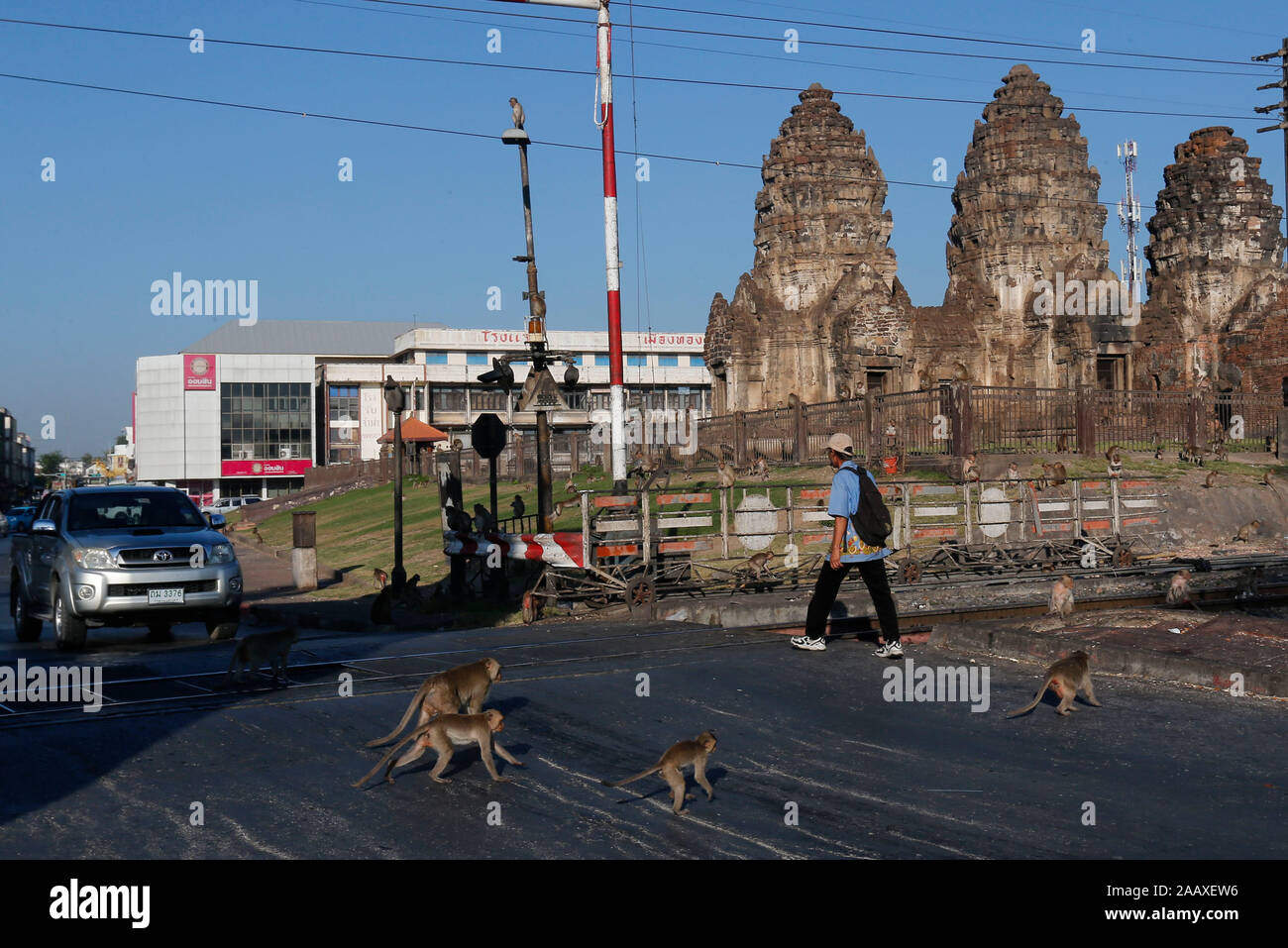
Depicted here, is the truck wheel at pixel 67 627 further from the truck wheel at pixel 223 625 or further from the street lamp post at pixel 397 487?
the street lamp post at pixel 397 487

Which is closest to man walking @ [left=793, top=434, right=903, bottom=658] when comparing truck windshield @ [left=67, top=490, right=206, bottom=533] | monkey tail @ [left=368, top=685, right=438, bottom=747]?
monkey tail @ [left=368, top=685, right=438, bottom=747]

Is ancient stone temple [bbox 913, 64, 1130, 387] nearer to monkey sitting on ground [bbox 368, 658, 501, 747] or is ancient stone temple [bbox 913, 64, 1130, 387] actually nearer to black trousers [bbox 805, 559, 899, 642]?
black trousers [bbox 805, 559, 899, 642]

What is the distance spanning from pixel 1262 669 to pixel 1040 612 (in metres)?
4.98

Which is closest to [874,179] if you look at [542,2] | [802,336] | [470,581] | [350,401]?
[802,336]

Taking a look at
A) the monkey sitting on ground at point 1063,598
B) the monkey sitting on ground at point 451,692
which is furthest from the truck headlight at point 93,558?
the monkey sitting on ground at point 1063,598

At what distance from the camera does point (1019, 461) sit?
2598 centimetres

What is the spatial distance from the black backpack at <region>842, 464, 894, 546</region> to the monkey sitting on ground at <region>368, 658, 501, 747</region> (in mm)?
4029

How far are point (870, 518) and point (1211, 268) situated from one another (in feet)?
137

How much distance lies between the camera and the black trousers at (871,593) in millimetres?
10281

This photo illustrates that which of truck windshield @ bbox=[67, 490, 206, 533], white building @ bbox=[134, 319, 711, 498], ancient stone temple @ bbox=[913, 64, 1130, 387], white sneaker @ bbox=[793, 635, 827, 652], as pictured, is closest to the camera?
white sneaker @ bbox=[793, 635, 827, 652]

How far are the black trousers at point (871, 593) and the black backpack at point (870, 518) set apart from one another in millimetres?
209

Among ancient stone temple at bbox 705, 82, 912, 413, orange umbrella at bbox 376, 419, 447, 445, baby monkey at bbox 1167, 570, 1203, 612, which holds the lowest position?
baby monkey at bbox 1167, 570, 1203, 612

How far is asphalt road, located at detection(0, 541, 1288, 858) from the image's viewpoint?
5.37 m

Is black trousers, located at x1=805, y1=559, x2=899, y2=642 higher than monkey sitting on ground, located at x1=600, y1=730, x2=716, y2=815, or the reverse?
black trousers, located at x1=805, y1=559, x2=899, y2=642
